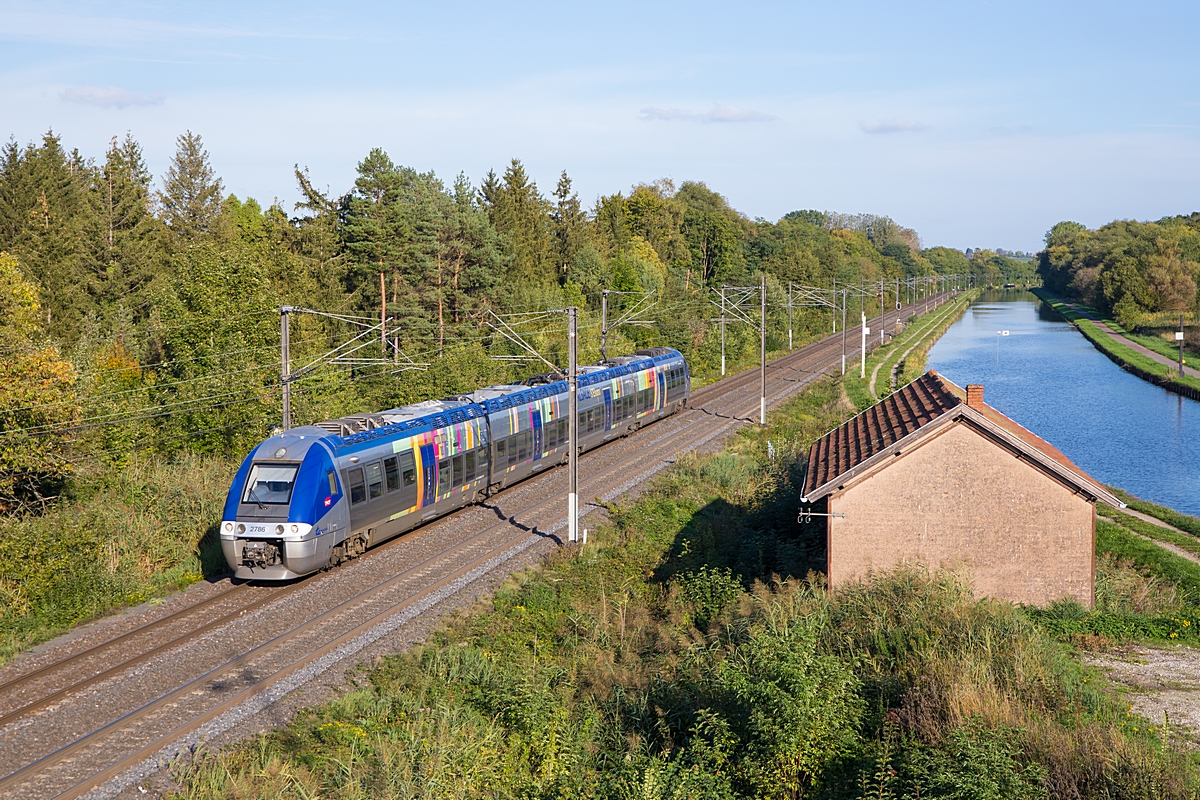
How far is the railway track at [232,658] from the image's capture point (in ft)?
41.8

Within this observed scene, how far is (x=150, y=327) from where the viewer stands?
146 ft

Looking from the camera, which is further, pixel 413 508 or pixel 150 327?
pixel 150 327

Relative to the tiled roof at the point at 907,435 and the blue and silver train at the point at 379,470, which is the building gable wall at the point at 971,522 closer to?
the tiled roof at the point at 907,435

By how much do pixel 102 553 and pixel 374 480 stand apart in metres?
5.85

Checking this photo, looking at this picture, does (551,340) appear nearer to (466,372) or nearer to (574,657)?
(466,372)

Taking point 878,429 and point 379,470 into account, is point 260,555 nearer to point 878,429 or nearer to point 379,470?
point 379,470

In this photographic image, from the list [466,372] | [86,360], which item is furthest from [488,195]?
[86,360]

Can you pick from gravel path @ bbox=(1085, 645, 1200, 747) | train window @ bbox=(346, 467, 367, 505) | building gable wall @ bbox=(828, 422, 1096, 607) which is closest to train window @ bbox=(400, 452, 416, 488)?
train window @ bbox=(346, 467, 367, 505)

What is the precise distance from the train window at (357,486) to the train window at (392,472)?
0.95 metres

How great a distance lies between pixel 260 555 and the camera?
19688mm

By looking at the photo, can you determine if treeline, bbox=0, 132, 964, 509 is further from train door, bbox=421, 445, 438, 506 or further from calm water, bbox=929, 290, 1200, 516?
calm water, bbox=929, 290, 1200, 516

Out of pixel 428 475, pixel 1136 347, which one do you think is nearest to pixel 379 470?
pixel 428 475

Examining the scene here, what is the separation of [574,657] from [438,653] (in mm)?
2470

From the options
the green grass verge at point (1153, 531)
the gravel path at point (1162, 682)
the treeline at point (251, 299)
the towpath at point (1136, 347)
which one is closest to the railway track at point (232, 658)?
the treeline at point (251, 299)
